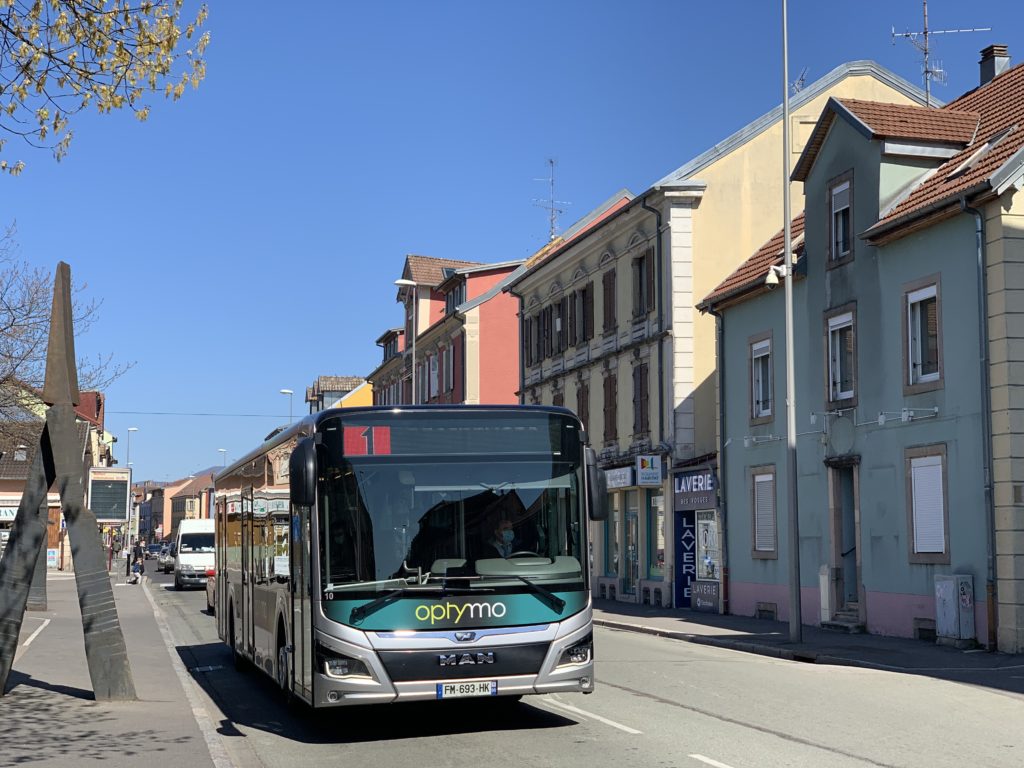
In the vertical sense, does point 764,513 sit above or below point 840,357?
below

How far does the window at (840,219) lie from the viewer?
26.7m

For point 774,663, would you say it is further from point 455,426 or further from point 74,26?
point 74,26

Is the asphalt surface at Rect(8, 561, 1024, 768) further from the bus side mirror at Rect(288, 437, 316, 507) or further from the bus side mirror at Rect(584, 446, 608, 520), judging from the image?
the bus side mirror at Rect(288, 437, 316, 507)

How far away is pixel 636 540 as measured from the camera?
127ft

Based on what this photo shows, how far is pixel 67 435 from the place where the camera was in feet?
47.6

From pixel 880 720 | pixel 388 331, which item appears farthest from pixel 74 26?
pixel 388 331

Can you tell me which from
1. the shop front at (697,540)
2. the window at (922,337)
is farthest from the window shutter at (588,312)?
the window at (922,337)

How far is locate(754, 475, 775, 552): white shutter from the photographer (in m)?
29.9

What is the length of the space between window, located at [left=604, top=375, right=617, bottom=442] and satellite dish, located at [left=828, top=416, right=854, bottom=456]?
1325cm

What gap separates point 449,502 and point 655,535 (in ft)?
85.8

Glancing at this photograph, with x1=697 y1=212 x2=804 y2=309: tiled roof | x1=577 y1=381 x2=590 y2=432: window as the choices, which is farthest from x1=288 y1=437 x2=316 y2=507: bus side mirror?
x1=577 y1=381 x2=590 y2=432: window

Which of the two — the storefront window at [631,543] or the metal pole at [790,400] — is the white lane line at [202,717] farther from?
the storefront window at [631,543]

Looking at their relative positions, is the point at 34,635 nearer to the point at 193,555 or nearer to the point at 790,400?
the point at 790,400

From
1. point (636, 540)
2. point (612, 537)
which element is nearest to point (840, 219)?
point (636, 540)
